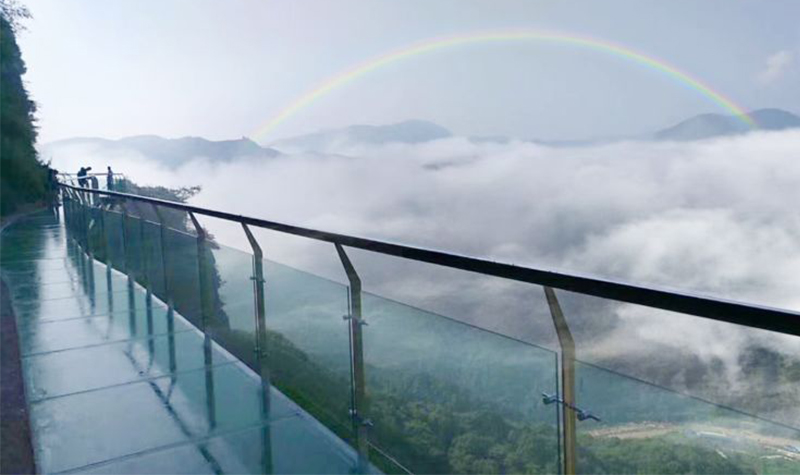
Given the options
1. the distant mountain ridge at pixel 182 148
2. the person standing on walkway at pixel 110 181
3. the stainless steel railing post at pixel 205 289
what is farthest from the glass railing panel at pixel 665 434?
the distant mountain ridge at pixel 182 148

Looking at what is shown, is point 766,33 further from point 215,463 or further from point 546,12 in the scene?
point 215,463

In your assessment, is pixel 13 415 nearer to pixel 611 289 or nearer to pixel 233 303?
pixel 233 303

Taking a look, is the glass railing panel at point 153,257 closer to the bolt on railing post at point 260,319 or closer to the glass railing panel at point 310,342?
the bolt on railing post at point 260,319

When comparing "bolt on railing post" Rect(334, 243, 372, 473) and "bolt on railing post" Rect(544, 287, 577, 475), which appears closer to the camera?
"bolt on railing post" Rect(544, 287, 577, 475)

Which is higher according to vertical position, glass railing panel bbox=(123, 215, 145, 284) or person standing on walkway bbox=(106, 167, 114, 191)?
person standing on walkway bbox=(106, 167, 114, 191)

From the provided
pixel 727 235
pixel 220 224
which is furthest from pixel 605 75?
pixel 220 224

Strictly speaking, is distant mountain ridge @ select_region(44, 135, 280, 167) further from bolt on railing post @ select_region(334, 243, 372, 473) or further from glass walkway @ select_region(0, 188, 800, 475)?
bolt on railing post @ select_region(334, 243, 372, 473)

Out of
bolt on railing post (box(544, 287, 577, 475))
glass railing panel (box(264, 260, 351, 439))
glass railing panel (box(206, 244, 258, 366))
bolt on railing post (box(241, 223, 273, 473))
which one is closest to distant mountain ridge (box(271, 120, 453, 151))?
glass railing panel (box(206, 244, 258, 366))
